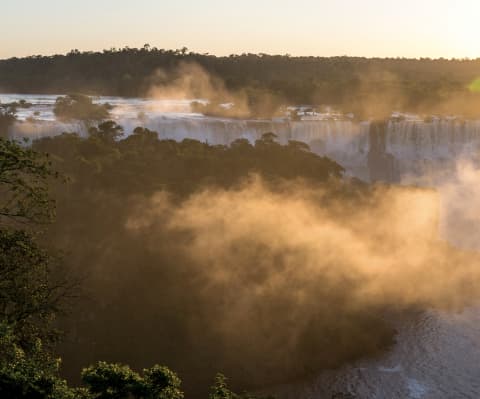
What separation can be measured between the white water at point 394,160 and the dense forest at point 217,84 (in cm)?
1227

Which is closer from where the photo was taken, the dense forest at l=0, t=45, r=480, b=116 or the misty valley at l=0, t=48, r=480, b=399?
the misty valley at l=0, t=48, r=480, b=399

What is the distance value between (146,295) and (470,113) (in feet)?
327

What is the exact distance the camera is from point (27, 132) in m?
84.8

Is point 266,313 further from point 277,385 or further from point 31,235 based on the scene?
point 31,235

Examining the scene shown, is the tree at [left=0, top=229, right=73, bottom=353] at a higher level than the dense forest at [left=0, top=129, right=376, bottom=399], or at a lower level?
higher

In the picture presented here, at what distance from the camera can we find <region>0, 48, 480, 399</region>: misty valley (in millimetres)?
22391

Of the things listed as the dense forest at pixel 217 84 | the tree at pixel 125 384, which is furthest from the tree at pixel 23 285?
the dense forest at pixel 217 84

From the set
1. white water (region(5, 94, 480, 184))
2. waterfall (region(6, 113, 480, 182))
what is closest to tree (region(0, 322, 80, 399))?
white water (region(5, 94, 480, 184))

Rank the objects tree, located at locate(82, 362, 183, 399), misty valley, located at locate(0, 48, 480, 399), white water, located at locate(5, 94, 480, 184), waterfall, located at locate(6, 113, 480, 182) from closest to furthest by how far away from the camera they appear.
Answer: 1. tree, located at locate(82, 362, 183, 399)
2. misty valley, located at locate(0, 48, 480, 399)
3. white water, located at locate(5, 94, 480, 184)
4. waterfall, located at locate(6, 113, 480, 182)

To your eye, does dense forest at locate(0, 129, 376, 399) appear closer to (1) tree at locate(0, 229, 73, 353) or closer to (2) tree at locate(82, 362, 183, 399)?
(2) tree at locate(82, 362, 183, 399)

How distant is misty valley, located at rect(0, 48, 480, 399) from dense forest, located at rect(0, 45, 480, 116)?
4133cm

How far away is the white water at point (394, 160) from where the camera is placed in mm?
43156

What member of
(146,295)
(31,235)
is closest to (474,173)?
(146,295)

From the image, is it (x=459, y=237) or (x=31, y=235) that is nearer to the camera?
(x=31, y=235)
